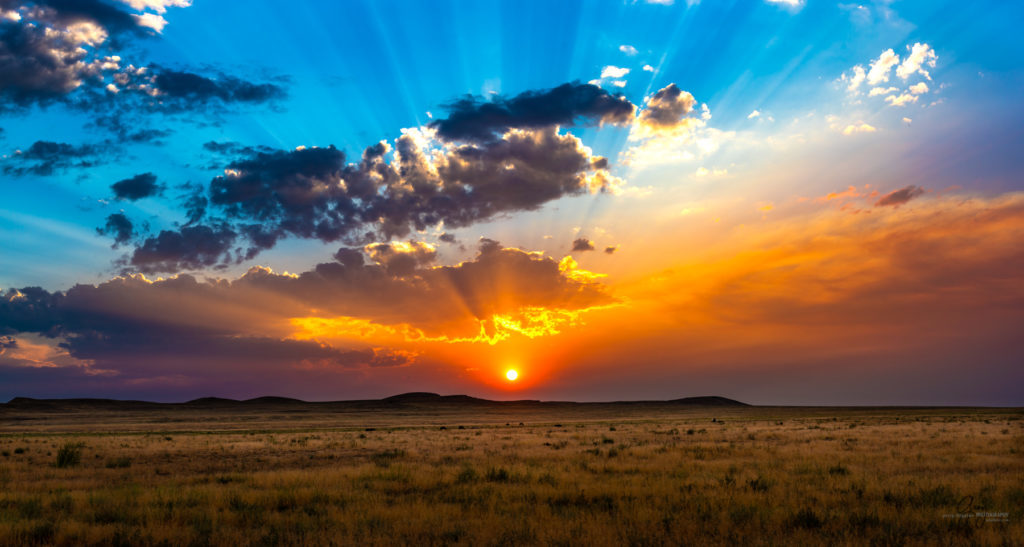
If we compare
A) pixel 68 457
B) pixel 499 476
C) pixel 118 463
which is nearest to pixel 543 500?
pixel 499 476

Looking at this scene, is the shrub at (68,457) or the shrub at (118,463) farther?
the shrub at (68,457)

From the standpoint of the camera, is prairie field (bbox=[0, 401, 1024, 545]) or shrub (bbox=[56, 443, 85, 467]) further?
shrub (bbox=[56, 443, 85, 467])

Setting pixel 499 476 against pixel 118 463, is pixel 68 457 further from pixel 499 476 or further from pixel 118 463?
pixel 499 476

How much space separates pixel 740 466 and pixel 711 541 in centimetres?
1106

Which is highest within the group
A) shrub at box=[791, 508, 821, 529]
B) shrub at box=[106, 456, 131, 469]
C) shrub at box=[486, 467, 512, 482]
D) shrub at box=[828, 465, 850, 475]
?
shrub at box=[791, 508, 821, 529]

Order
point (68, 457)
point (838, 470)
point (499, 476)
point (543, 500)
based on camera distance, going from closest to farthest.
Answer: point (543, 500)
point (499, 476)
point (838, 470)
point (68, 457)

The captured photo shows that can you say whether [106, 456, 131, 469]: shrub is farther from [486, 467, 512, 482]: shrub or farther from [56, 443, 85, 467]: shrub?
[486, 467, 512, 482]: shrub

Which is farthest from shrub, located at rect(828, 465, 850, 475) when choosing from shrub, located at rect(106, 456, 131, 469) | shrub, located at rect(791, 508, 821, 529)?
shrub, located at rect(106, 456, 131, 469)

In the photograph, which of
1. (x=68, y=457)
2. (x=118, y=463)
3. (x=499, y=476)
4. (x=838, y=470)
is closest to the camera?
(x=499, y=476)

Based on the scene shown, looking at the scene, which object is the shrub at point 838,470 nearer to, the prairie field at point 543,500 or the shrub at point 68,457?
the prairie field at point 543,500

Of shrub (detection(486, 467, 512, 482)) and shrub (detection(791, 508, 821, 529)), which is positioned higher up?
shrub (detection(791, 508, 821, 529))

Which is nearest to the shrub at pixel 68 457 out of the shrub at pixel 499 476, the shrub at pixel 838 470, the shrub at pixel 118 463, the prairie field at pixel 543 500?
the prairie field at pixel 543 500

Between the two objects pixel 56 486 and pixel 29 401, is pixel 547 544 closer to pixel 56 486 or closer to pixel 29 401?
pixel 56 486

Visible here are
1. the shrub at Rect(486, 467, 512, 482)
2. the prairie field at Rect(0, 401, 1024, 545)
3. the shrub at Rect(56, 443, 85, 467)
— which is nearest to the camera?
the prairie field at Rect(0, 401, 1024, 545)
